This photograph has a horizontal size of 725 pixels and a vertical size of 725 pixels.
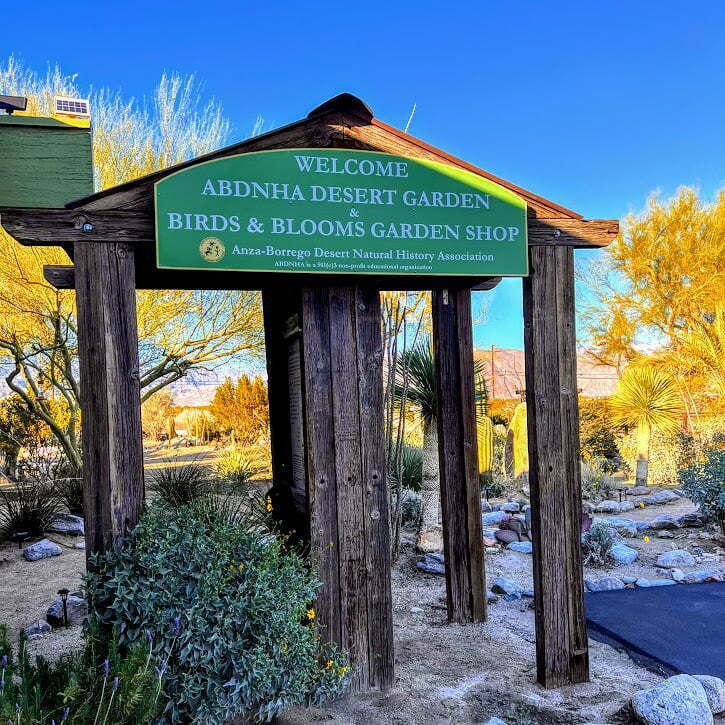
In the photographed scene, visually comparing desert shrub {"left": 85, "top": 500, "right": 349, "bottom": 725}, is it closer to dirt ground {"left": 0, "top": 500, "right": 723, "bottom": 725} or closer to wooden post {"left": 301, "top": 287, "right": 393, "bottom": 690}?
wooden post {"left": 301, "top": 287, "right": 393, "bottom": 690}

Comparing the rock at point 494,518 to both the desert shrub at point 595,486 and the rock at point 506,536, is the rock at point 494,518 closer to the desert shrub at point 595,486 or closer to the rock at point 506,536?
the rock at point 506,536

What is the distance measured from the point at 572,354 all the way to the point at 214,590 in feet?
7.57

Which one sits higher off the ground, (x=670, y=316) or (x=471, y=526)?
(x=670, y=316)

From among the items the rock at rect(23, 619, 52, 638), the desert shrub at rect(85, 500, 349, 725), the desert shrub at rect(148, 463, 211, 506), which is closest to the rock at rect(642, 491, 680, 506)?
the desert shrub at rect(148, 463, 211, 506)

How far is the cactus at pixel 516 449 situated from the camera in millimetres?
14427

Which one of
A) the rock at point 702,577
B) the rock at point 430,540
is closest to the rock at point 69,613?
the rock at point 430,540

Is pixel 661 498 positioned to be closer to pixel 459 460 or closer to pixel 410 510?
pixel 410 510

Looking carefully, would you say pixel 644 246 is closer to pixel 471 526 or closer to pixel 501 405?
pixel 501 405

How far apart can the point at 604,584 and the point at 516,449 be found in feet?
28.3

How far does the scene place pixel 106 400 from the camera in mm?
3221

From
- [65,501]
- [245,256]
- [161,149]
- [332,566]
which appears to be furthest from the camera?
[161,149]

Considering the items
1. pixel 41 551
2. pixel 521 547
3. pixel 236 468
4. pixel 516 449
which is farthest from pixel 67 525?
pixel 516 449

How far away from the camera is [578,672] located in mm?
3930

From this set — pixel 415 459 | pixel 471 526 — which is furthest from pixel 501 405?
pixel 471 526
